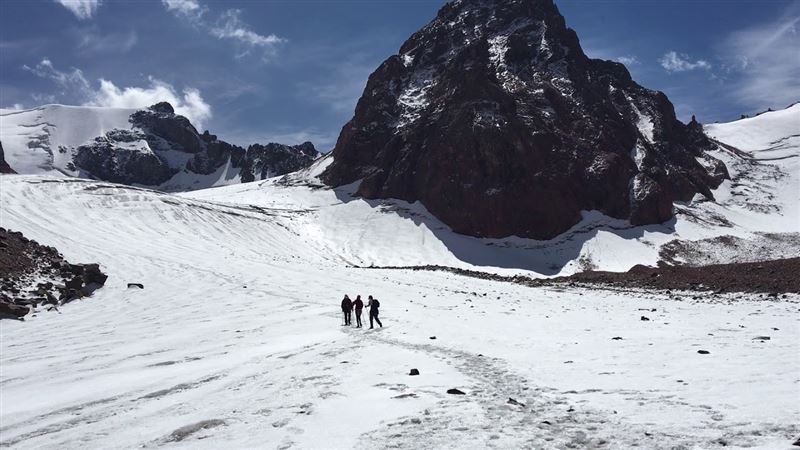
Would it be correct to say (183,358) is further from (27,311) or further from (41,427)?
(27,311)

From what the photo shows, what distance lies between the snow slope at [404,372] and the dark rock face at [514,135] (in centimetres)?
5593

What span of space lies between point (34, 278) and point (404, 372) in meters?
21.3

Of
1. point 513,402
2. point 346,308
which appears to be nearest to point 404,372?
point 513,402

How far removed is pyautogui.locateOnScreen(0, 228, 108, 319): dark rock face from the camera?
65.9ft

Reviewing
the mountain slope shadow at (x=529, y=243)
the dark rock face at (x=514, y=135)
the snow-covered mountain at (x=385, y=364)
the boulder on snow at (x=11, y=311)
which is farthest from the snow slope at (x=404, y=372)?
the dark rock face at (x=514, y=135)

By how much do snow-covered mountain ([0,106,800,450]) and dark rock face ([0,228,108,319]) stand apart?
0.82 m

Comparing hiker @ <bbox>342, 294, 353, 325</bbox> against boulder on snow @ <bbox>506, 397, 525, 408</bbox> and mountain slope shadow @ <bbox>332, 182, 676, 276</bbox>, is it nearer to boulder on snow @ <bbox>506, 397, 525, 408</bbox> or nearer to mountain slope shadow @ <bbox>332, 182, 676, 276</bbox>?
boulder on snow @ <bbox>506, 397, 525, 408</bbox>

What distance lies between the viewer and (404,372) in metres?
9.67

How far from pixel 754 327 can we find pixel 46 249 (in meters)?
33.3

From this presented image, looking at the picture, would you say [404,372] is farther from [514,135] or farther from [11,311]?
[514,135]

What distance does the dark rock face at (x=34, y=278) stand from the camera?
790 inches

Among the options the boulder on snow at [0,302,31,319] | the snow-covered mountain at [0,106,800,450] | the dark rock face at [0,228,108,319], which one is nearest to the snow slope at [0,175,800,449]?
the snow-covered mountain at [0,106,800,450]

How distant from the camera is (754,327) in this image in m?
12.4

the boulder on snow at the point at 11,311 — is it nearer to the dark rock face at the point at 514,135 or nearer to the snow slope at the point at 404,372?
the snow slope at the point at 404,372
